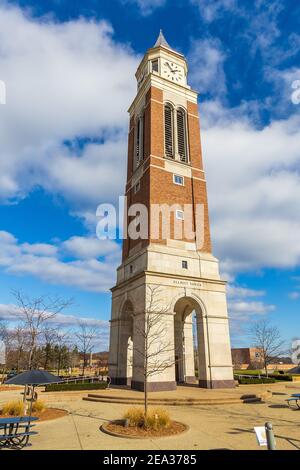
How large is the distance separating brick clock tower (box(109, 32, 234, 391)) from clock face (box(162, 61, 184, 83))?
0.11 meters

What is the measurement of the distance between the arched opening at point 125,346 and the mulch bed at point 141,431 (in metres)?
15.1

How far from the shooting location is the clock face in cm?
3350

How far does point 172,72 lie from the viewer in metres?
33.8

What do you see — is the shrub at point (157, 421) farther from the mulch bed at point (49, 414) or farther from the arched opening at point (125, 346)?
the arched opening at point (125, 346)

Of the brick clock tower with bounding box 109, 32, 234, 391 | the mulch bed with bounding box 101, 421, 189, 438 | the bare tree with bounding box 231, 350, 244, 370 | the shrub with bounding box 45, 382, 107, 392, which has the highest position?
the brick clock tower with bounding box 109, 32, 234, 391

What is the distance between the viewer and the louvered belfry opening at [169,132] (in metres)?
29.1

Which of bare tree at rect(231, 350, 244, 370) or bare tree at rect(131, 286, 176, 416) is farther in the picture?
bare tree at rect(231, 350, 244, 370)

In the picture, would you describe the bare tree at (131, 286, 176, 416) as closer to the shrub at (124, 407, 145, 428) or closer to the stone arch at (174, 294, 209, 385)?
the stone arch at (174, 294, 209, 385)

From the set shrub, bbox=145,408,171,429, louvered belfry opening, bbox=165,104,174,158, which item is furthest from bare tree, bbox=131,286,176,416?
louvered belfry opening, bbox=165,104,174,158

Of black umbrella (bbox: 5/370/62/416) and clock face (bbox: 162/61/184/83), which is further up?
clock face (bbox: 162/61/184/83)

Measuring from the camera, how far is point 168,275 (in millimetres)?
23000

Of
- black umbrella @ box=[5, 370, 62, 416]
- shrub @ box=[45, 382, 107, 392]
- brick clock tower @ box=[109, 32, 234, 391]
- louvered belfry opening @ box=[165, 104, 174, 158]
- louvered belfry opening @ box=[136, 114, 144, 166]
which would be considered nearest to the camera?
black umbrella @ box=[5, 370, 62, 416]
